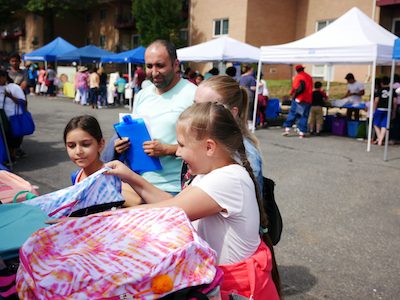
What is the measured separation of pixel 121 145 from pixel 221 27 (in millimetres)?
26909

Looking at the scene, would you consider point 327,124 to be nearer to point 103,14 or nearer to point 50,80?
point 50,80

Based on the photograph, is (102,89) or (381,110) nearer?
(381,110)

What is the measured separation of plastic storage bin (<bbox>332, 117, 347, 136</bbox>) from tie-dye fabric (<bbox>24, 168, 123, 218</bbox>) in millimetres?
11526

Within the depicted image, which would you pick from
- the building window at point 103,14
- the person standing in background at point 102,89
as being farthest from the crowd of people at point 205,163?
the building window at point 103,14

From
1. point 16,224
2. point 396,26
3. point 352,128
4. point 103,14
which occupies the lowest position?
point 352,128

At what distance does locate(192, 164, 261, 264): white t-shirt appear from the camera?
1.59 metres

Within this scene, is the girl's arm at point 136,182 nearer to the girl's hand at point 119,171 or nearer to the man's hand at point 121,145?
the girl's hand at point 119,171

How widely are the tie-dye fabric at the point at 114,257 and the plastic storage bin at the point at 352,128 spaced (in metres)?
11.4

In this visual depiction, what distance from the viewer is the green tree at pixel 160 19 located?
92.4ft

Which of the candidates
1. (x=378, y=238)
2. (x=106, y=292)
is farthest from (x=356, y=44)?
(x=106, y=292)

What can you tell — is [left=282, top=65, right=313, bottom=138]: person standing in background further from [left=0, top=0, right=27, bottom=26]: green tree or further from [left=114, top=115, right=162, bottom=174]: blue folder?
[left=0, top=0, right=27, bottom=26]: green tree

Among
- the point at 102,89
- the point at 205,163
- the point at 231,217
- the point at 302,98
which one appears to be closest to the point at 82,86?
the point at 102,89

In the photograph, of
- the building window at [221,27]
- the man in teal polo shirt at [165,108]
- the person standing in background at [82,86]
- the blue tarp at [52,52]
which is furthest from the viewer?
the building window at [221,27]

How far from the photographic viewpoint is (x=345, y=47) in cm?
981
